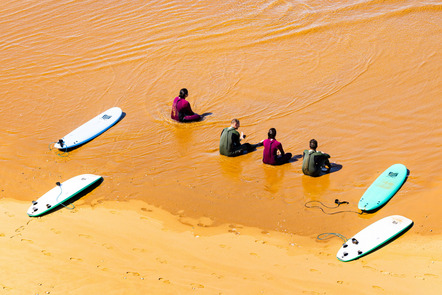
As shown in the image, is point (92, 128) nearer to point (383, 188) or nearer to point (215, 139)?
point (215, 139)

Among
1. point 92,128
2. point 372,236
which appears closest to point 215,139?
point 92,128

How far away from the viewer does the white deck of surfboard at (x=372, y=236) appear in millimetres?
7844

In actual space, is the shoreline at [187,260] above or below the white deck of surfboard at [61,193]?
below

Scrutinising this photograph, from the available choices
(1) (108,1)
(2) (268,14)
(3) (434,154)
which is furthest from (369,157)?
(1) (108,1)

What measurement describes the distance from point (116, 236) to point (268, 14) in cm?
1148

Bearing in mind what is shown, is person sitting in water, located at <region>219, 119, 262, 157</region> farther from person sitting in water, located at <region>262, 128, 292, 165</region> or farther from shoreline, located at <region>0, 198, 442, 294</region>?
shoreline, located at <region>0, 198, 442, 294</region>

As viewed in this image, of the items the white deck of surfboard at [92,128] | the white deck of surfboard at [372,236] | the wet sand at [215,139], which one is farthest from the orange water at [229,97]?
the white deck of surfboard at [372,236]

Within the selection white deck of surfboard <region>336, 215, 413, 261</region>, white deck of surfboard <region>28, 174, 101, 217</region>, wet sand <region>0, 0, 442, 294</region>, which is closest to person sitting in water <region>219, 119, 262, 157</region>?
wet sand <region>0, 0, 442, 294</region>

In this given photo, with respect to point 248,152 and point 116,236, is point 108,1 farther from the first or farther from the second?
point 116,236

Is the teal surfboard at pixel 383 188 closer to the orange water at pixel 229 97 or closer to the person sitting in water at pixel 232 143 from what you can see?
the orange water at pixel 229 97

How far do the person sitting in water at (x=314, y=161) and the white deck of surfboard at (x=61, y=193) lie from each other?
4413 mm

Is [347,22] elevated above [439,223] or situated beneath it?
elevated above

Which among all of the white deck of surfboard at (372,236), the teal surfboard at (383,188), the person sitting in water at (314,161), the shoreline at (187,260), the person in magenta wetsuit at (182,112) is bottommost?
the shoreline at (187,260)

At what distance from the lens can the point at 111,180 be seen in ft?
34.0
